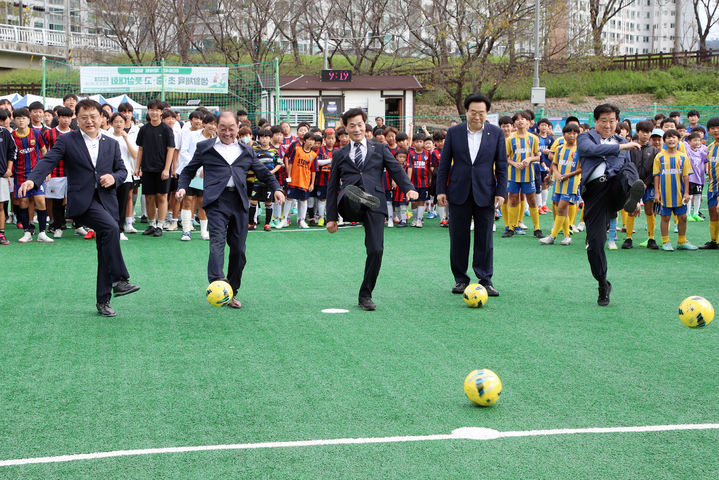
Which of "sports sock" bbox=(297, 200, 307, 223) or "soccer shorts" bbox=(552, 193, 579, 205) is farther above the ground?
"soccer shorts" bbox=(552, 193, 579, 205)

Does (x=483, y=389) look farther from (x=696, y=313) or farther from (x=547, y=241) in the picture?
(x=547, y=241)

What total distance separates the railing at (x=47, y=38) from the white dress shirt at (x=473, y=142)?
4774cm

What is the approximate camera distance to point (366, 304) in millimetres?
7977

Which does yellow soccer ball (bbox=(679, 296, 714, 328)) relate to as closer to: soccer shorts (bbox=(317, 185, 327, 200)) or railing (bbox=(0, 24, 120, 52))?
soccer shorts (bbox=(317, 185, 327, 200))

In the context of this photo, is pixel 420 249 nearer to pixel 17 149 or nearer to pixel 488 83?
pixel 17 149

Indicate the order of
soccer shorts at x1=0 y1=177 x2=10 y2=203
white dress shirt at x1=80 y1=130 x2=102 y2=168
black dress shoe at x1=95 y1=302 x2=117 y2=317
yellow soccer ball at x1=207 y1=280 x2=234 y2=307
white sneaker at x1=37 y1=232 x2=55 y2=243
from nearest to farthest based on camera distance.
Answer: yellow soccer ball at x1=207 y1=280 x2=234 y2=307, black dress shoe at x1=95 y1=302 x2=117 y2=317, white dress shirt at x1=80 y1=130 x2=102 y2=168, soccer shorts at x1=0 y1=177 x2=10 y2=203, white sneaker at x1=37 y1=232 x2=55 y2=243

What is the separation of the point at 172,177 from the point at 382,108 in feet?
89.5

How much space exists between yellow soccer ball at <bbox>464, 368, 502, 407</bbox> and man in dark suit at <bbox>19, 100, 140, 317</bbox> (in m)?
4.01

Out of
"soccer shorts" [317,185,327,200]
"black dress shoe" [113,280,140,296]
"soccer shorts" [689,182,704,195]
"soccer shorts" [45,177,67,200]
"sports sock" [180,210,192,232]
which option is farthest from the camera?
"soccer shorts" [317,185,327,200]

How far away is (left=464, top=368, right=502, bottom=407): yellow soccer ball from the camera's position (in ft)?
16.1

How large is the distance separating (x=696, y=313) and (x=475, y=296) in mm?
2193

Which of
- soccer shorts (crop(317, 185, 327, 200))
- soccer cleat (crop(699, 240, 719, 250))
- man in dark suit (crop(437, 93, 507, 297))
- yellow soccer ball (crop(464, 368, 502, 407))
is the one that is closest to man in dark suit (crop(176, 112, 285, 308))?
man in dark suit (crop(437, 93, 507, 297))

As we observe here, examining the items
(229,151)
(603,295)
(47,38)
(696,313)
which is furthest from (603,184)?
(47,38)

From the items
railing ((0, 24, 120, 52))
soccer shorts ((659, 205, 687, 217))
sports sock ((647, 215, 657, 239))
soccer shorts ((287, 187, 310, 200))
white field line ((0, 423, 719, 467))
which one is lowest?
white field line ((0, 423, 719, 467))
